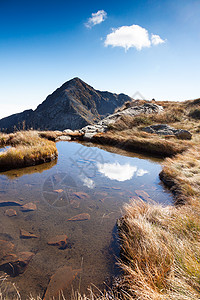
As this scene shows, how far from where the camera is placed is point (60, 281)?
6.35 ft

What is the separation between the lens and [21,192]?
4273 millimetres

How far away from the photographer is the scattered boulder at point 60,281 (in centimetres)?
177

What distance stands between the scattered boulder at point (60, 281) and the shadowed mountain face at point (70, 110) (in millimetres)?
81413

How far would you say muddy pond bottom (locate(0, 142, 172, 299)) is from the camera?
1.99m

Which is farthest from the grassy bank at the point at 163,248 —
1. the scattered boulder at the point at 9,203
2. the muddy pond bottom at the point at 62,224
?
the scattered boulder at the point at 9,203

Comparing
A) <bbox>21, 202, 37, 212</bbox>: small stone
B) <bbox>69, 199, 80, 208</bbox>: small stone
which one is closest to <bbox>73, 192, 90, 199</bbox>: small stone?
<bbox>69, 199, 80, 208</bbox>: small stone

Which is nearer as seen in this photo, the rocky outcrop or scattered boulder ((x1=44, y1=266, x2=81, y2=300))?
scattered boulder ((x1=44, y1=266, x2=81, y2=300))

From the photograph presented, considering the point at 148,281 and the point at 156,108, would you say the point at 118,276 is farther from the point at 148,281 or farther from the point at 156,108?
the point at 156,108

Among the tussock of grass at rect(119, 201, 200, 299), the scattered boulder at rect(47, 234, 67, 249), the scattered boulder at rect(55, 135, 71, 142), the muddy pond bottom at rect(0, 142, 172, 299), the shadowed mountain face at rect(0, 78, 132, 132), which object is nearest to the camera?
the tussock of grass at rect(119, 201, 200, 299)

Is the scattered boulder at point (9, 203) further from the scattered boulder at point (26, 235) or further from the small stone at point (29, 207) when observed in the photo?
the scattered boulder at point (26, 235)

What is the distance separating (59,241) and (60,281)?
70cm

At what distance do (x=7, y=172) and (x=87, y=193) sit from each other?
3.88 metres

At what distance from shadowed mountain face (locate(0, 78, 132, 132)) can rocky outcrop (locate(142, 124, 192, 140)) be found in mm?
72686

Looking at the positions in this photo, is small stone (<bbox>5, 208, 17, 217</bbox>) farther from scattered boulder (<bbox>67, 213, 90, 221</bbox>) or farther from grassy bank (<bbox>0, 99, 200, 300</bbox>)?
grassy bank (<bbox>0, 99, 200, 300</bbox>)
